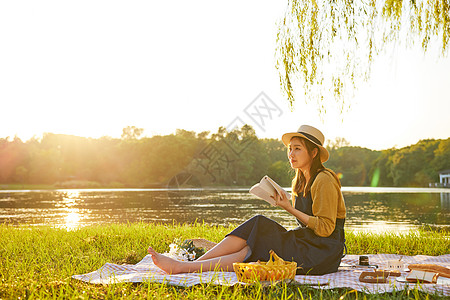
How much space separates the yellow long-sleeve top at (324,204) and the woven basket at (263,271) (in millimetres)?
452

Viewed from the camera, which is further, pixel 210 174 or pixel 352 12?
pixel 210 174

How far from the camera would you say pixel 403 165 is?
60688 mm

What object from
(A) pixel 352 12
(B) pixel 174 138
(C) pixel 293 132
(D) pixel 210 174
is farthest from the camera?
(B) pixel 174 138

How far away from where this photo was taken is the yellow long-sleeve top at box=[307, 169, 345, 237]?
376 cm

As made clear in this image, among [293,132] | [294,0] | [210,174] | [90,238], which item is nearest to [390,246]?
[293,132]

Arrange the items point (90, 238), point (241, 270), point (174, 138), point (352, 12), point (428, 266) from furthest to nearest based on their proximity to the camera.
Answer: point (174, 138), point (90, 238), point (352, 12), point (428, 266), point (241, 270)

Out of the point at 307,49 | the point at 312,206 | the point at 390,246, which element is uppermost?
the point at 307,49

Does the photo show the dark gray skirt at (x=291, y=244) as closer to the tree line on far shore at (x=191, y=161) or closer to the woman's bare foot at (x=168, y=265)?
the woman's bare foot at (x=168, y=265)

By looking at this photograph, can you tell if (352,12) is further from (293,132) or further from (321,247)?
(321,247)

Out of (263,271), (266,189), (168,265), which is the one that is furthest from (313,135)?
(168,265)

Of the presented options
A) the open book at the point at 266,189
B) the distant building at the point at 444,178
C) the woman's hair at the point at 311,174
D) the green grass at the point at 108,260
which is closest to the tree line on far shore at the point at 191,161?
the distant building at the point at 444,178

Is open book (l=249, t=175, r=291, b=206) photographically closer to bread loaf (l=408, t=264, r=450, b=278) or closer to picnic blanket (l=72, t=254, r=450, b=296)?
picnic blanket (l=72, t=254, r=450, b=296)

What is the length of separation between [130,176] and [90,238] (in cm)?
6037

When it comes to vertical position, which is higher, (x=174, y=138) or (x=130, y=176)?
(x=174, y=138)
